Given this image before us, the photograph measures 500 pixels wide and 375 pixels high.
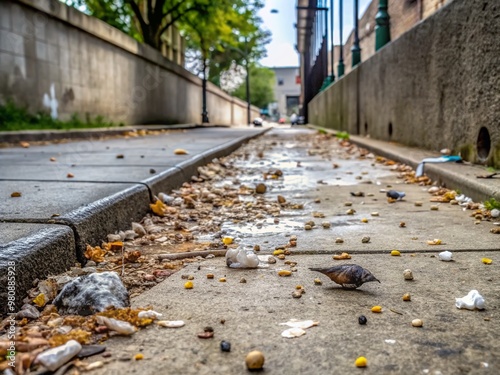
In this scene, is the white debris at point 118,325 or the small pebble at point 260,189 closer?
the white debris at point 118,325

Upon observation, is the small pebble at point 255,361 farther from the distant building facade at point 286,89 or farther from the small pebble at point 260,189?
the distant building facade at point 286,89

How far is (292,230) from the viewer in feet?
6.88

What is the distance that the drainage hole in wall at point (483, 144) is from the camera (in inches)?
124

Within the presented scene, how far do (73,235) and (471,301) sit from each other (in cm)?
115

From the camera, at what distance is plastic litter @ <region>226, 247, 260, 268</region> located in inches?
61.5

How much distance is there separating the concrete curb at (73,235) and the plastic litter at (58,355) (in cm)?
32

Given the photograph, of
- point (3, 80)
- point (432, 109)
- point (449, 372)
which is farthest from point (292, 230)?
point (3, 80)

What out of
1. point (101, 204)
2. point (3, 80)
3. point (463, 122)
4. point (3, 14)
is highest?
point (3, 14)

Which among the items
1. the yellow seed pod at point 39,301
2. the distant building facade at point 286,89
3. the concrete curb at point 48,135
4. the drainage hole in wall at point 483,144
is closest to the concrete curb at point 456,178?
the drainage hole in wall at point 483,144

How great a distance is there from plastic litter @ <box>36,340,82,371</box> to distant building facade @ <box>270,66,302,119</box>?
77546 mm

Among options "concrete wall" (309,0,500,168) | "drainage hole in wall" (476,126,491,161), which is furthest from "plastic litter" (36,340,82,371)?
"drainage hole in wall" (476,126,491,161)

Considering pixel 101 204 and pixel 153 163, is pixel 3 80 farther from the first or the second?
pixel 101 204

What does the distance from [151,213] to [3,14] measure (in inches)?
226

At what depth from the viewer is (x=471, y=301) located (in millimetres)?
1186
